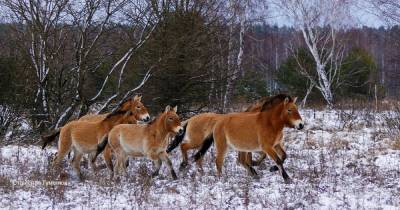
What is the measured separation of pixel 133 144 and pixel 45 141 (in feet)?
6.62

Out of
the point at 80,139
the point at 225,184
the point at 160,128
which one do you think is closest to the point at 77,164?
the point at 80,139

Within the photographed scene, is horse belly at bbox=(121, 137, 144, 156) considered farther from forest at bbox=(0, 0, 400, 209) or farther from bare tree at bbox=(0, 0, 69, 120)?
bare tree at bbox=(0, 0, 69, 120)

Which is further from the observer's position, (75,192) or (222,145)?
(222,145)

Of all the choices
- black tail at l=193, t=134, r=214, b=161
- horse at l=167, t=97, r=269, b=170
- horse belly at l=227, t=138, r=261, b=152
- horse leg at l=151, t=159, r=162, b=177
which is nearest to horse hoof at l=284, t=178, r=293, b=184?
horse belly at l=227, t=138, r=261, b=152

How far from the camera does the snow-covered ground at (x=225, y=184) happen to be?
8305 mm

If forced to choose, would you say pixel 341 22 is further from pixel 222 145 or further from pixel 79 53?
pixel 222 145

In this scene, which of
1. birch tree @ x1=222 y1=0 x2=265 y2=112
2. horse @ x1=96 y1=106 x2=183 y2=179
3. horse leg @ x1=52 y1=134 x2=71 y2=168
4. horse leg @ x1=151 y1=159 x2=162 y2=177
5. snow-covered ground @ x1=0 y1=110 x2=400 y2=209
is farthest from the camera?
birch tree @ x1=222 y1=0 x2=265 y2=112

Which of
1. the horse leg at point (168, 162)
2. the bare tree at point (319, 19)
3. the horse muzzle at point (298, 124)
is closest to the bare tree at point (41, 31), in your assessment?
the horse leg at point (168, 162)

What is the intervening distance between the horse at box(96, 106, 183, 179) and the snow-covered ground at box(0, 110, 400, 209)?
35cm

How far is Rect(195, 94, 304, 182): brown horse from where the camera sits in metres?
10.5

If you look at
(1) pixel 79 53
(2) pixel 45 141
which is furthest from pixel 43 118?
(2) pixel 45 141

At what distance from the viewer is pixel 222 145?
1091 centimetres

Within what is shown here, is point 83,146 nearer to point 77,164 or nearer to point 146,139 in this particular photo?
point 77,164

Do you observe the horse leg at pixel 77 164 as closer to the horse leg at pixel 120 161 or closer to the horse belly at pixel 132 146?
the horse leg at pixel 120 161
